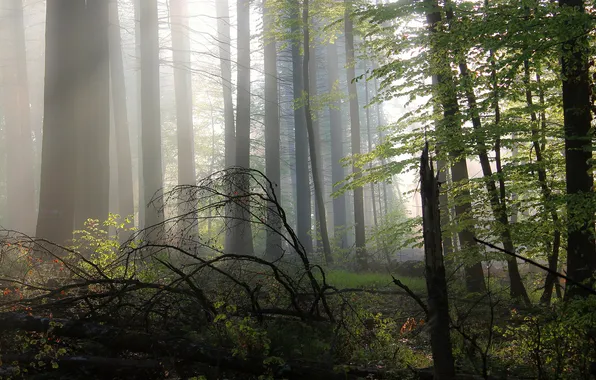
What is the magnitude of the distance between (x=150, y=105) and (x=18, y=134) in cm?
974

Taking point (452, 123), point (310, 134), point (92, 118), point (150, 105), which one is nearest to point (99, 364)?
point (452, 123)

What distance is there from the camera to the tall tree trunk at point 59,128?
1030 centimetres

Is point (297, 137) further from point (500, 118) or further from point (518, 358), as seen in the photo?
point (518, 358)

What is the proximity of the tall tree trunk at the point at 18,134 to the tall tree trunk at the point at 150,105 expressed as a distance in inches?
345

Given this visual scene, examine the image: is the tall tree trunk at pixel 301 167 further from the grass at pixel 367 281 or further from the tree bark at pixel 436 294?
the tree bark at pixel 436 294

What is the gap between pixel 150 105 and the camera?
17906 millimetres

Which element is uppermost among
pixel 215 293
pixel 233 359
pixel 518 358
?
pixel 215 293

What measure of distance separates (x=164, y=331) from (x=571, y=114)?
639 cm

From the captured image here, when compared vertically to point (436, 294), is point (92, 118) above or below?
above

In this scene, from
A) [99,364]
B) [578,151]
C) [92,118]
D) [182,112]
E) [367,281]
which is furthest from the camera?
[182,112]

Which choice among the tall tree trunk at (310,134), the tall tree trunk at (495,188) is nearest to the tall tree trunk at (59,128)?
the tall tree trunk at (310,134)

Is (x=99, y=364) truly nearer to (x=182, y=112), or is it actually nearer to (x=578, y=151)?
(x=578, y=151)

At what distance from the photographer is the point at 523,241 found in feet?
25.1

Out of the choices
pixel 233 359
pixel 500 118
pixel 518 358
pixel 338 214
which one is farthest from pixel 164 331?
pixel 338 214
